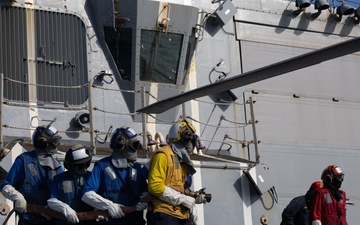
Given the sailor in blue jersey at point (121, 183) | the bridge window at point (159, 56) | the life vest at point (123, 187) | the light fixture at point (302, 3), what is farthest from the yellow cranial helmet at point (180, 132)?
the light fixture at point (302, 3)

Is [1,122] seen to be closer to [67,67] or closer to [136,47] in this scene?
[67,67]

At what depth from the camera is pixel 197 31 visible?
11.4 meters

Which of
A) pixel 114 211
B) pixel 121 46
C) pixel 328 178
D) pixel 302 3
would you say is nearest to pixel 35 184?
pixel 114 211

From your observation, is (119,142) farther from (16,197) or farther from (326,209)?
(326,209)

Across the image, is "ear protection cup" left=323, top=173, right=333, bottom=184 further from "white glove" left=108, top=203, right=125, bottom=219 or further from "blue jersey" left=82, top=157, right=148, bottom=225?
"white glove" left=108, top=203, right=125, bottom=219

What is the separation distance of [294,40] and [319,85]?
78 centimetres

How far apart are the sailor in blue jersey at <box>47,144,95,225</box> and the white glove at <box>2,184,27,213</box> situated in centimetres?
23

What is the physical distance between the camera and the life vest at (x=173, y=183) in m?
7.47

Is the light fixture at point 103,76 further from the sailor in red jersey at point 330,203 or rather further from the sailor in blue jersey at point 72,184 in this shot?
the sailor in red jersey at point 330,203

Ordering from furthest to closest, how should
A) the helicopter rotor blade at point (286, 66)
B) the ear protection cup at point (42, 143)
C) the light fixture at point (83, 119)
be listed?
the light fixture at point (83, 119), the ear protection cup at point (42, 143), the helicopter rotor blade at point (286, 66)

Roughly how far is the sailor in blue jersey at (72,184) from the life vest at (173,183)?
0.69 metres

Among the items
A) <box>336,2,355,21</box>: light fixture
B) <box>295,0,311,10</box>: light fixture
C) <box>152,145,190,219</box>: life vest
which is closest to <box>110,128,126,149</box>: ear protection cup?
<box>152,145,190,219</box>: life vest

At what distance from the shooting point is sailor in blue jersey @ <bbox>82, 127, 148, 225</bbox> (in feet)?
24.8

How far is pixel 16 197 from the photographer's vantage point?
7539 mm
